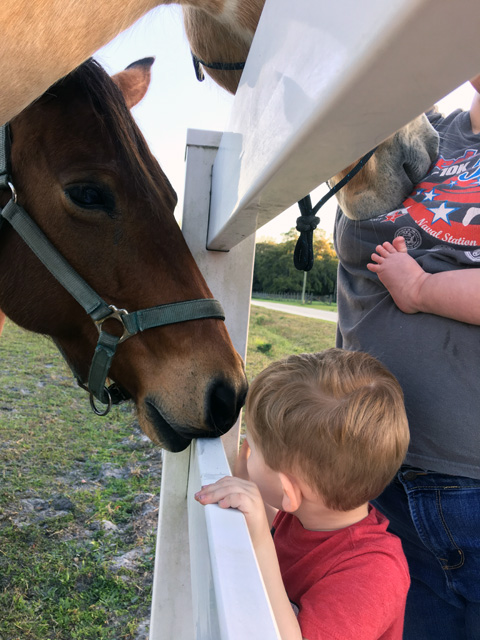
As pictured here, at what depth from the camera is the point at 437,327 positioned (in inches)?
35.8

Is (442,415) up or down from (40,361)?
up

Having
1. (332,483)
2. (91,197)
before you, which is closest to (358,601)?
(332,483)

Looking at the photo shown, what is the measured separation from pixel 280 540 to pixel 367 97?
0.83 metres

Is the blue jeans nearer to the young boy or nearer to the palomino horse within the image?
the young boy

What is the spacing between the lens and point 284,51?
46 cm

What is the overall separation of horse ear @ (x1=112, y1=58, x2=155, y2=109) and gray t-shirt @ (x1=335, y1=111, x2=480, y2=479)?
3.70 ft

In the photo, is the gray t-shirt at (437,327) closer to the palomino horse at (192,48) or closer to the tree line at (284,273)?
the palomino horse at (192,48)

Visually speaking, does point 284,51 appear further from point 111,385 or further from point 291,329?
point 291,329

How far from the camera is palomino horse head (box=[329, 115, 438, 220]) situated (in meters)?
1.03

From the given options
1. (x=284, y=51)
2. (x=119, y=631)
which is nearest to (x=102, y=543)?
(x=119, y=631)

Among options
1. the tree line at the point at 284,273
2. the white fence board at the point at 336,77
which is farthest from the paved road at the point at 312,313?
the white fence board at the point at 336,77

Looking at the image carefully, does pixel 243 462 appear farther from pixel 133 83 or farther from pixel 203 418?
pixel 133 83

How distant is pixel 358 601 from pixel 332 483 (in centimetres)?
17

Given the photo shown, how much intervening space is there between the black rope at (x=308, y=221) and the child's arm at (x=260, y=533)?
542mm
